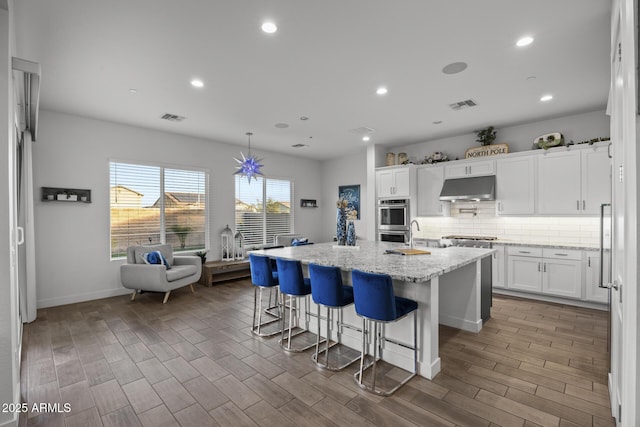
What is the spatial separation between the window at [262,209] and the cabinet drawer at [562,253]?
→ 5.45 metres

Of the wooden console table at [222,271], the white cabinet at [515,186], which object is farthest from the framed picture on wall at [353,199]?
the white cabinet at [515,186]

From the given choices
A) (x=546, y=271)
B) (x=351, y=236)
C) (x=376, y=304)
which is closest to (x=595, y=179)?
(x=546, y=271)

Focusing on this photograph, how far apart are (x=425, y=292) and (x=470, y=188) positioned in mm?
3646

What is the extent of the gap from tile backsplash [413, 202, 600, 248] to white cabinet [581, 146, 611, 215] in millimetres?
267

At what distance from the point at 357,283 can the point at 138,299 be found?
425cm

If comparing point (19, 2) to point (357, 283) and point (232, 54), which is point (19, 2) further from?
point (357, 283)

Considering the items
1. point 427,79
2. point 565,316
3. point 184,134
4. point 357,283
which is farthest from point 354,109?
point 565,316

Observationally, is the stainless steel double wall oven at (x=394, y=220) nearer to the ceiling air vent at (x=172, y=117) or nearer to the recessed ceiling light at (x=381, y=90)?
the recessed ceiling light at (x=381, y=90)

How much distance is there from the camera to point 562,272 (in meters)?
4.62

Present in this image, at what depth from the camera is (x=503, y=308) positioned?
4.45 meters

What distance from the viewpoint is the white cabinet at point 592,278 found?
4.34 m

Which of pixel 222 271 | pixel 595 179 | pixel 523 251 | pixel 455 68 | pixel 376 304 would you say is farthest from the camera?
pixel 222 271

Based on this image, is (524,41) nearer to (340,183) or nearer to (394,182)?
(394,182)

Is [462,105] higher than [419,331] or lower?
higher
